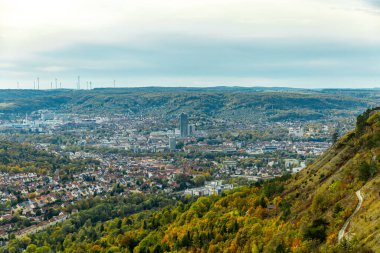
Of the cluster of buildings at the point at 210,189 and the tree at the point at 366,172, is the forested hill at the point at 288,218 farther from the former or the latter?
the cluster of buildings at the point at 210,189

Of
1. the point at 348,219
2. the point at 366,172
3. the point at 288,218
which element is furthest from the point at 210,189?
the point at 348,219

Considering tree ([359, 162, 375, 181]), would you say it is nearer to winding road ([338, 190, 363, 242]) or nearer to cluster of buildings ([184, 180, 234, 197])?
winding road ([338, 190, 363, 242])

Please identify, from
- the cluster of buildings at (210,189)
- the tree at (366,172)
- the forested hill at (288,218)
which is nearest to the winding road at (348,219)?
the forested hill at (288,218)

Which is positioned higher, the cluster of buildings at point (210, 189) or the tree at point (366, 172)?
the tree at point (366, 172)

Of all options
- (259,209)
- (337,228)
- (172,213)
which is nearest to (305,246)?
(337,228)

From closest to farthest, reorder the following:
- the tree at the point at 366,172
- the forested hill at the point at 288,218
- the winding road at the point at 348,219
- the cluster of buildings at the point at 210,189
→ 1. the winding road at the point at 348,219
2. the forested hill at the point at 288,218
3. the tree at the point at 366,172
4. the cluster of buildings at the point at 210,189

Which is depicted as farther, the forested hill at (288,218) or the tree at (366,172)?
the tree at (366,172)

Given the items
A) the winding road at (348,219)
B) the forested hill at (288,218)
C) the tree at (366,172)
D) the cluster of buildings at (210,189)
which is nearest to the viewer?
the winding road at (348,219)

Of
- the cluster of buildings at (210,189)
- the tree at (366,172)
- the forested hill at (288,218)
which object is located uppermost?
the tree at (366,172)

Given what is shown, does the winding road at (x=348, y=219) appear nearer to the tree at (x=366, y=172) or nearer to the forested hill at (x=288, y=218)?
the forested hill at (x=288, y=218)
